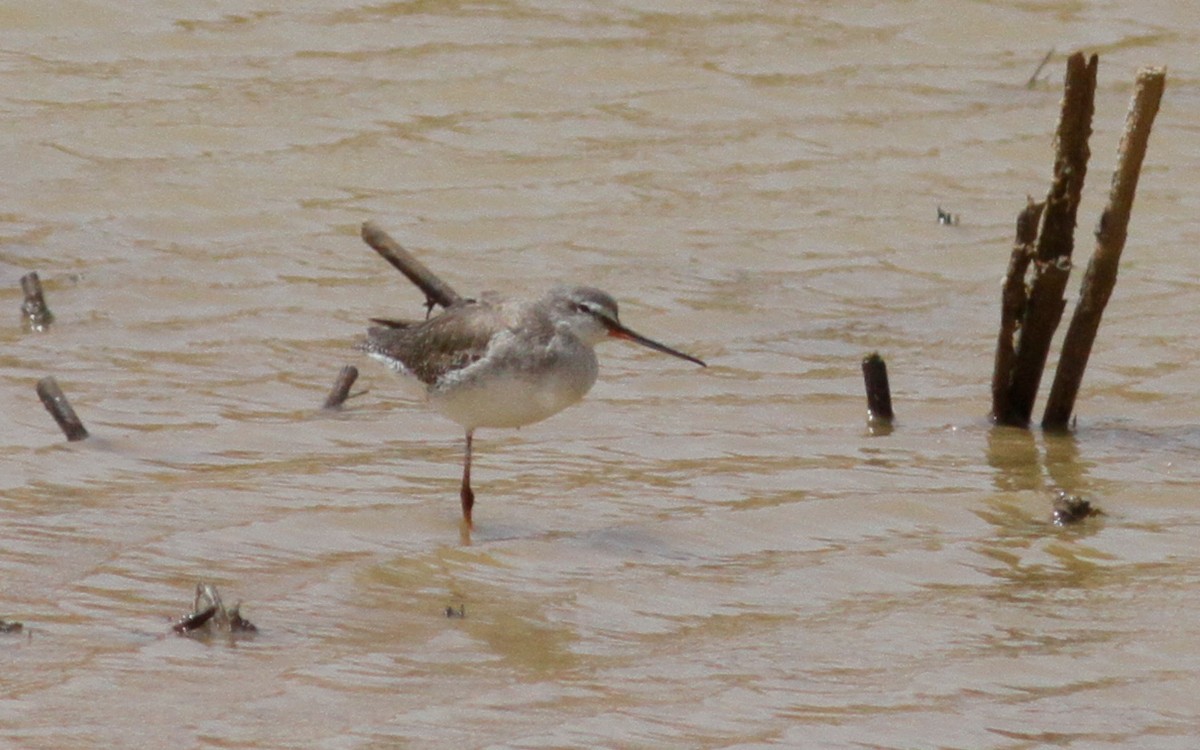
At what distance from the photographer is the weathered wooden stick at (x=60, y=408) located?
9.09 m

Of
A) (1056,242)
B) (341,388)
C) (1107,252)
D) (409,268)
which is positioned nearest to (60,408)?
(341,388)

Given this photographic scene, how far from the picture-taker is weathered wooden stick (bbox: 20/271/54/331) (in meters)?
10.9

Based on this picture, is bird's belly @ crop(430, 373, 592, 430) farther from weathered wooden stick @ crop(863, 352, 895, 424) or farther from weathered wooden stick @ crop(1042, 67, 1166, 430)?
weathered wooden stick @ crop(1042, 67, 1166, 430)

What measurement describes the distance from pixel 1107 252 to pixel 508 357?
9.34ft

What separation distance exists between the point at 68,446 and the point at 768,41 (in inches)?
313

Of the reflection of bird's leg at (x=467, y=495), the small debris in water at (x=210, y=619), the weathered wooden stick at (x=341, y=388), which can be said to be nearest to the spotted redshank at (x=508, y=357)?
the reflection of bird's leg at (x=467, y=495)

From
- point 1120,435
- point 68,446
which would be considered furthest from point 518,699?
point 1120,435

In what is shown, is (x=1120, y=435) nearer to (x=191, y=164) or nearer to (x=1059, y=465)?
(x=1059, y=465)

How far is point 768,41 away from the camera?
624 inches

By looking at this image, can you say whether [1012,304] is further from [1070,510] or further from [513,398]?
[513,398]

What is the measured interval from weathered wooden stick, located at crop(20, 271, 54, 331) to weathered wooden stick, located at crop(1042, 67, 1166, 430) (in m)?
4.82

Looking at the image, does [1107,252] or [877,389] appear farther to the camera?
[877,389]

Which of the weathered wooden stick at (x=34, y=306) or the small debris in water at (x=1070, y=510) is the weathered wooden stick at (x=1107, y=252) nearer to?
the small debris in water at (x=1070, y=510)

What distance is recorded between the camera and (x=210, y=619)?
713 centimetres
